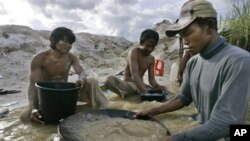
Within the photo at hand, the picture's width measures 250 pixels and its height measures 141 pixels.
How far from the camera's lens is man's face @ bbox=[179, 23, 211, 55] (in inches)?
90.4

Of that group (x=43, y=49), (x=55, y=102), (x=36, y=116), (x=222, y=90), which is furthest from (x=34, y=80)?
(x=43, y=49)

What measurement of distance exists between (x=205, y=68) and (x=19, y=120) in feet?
8.86

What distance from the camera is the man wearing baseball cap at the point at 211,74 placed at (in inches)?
83.5

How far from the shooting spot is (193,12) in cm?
229

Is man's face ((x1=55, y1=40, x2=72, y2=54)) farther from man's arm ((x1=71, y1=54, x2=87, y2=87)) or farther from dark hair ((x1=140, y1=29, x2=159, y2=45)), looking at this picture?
dark hair ((x1=140, y1=29, x2=159, y2=45))

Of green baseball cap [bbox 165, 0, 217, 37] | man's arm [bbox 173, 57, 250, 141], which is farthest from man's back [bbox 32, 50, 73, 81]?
man's arm [bbox 173, 57, 250, 141]

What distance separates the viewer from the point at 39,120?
4.08 m

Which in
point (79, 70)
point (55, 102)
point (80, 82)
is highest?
point (79, 70)

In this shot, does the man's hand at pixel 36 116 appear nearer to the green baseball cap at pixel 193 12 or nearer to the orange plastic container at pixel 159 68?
the green baseball cap at pixel 193 12

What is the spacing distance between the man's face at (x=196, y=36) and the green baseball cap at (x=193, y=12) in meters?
0.04

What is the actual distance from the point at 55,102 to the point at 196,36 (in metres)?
2.10

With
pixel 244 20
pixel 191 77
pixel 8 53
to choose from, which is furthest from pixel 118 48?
pixel 191 77

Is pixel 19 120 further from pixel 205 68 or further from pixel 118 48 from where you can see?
pixel 118 48

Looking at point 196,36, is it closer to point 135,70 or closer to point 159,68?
point 135,70
